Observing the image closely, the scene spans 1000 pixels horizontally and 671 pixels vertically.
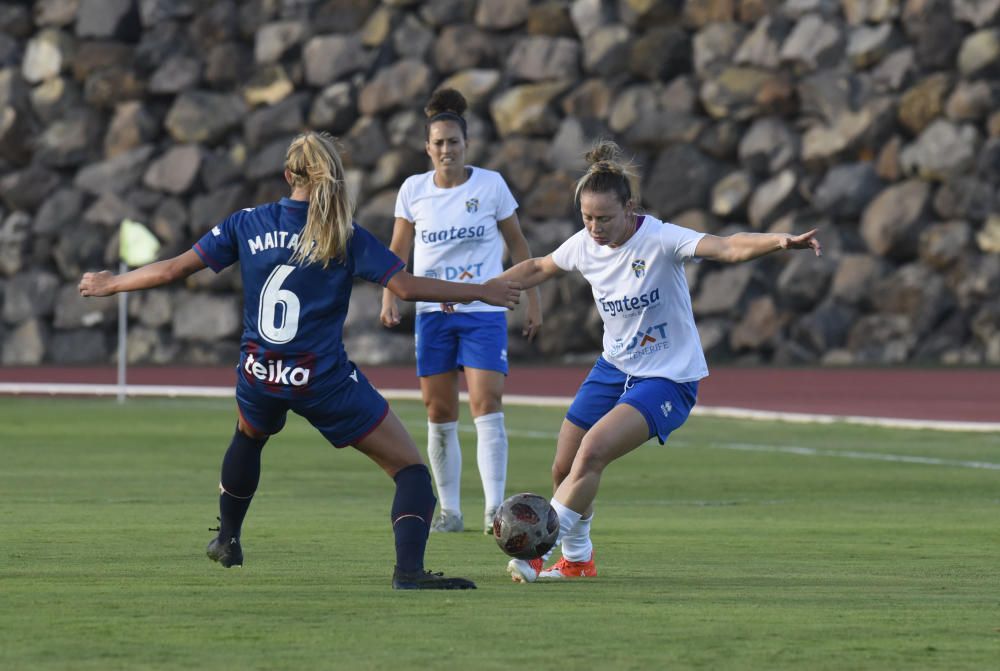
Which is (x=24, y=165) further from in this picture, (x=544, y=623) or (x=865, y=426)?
(x=544, y=623)

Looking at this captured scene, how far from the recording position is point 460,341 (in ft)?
38.2

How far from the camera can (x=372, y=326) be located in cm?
3475

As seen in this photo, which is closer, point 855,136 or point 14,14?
point 855,136

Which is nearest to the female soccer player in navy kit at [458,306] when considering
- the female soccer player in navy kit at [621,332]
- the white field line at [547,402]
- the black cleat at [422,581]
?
the female soccer player in navy kit at [621,332]

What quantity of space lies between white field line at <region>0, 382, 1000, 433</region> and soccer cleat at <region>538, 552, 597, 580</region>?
11791mm

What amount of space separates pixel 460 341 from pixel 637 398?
115 inches

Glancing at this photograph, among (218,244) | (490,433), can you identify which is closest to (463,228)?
(490,433)

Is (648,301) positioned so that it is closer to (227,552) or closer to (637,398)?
(637,398)

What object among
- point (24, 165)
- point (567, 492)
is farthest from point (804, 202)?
point (567, 492)

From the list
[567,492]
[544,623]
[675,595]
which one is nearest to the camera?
[544,623]

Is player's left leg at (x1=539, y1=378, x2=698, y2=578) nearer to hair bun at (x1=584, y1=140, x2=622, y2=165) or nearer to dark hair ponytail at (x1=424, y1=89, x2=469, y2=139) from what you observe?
hair bun at (x1=584, y1=140, x2=622, y2=165)

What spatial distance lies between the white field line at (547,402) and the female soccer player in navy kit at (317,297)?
12.6 metres

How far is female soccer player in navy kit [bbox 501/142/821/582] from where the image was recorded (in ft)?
28.5

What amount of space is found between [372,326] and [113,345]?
555 centimetres
